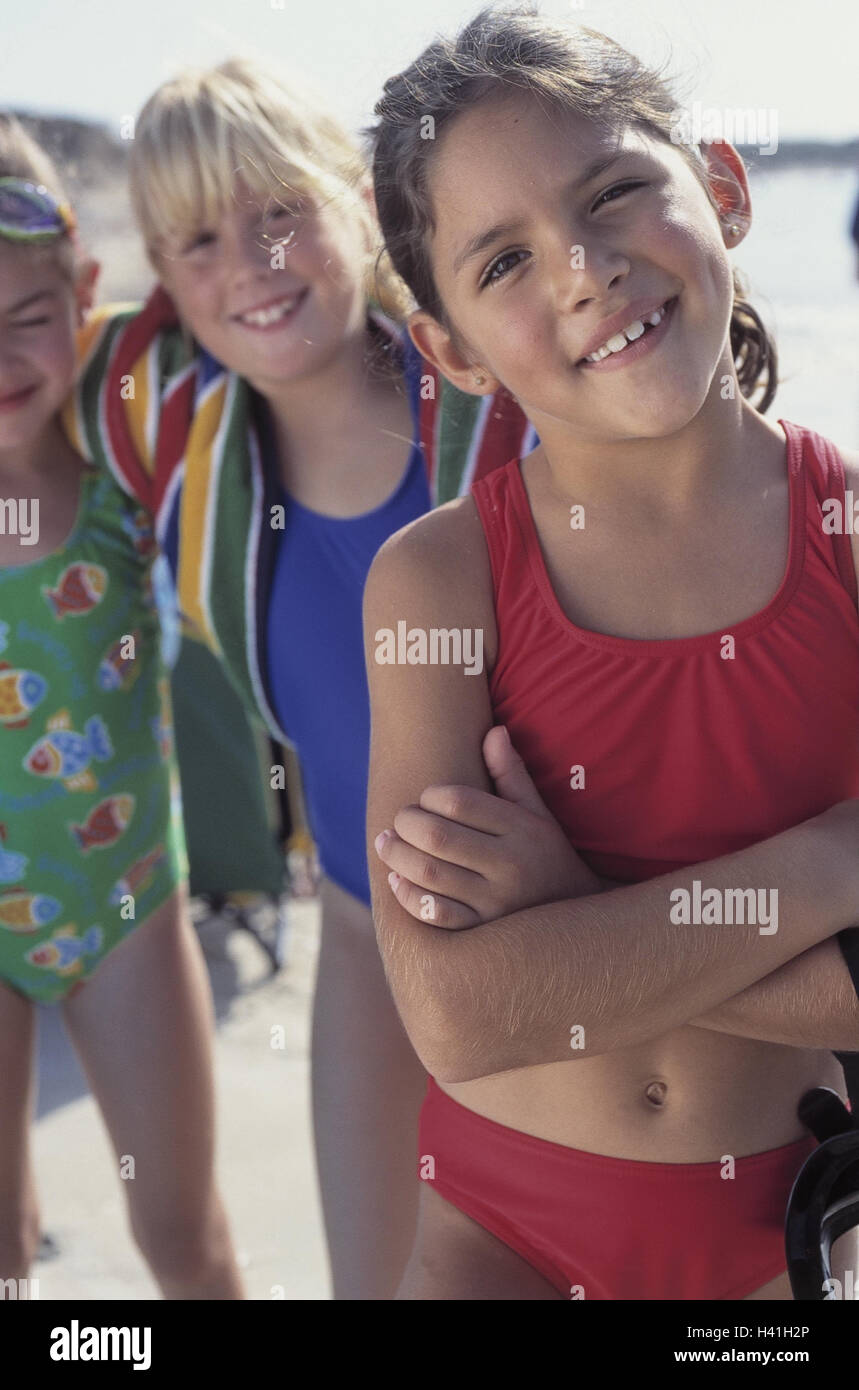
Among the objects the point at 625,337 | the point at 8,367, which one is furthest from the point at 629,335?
the point at 8,367

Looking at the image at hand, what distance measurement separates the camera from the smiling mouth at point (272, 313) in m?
1.69

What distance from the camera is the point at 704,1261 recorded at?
4.09 feet

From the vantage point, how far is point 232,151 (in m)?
Answer: 1.70

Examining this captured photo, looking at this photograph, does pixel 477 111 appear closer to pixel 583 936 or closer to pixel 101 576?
pixel 583 936

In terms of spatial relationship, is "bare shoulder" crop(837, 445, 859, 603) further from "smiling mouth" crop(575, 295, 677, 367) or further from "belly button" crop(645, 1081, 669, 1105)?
"belly button" crop(645, 1081, 669, 1105)

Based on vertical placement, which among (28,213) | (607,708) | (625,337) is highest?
(28,213)

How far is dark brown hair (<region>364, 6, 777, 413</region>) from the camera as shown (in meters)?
1.21

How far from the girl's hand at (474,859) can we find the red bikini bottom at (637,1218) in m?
0.26

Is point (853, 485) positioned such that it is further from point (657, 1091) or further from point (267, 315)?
point (267, 315)

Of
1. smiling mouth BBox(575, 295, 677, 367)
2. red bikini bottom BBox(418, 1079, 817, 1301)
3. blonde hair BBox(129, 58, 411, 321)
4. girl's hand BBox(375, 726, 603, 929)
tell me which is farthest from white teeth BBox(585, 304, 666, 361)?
red bikini bottom BBox(418, 1079, 817, 1301)

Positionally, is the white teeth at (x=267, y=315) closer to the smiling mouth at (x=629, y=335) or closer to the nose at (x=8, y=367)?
the nose at (x=8, y=367)

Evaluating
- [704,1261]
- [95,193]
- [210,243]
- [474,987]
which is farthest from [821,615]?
[95,193]

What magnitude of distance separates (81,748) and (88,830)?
12 cm

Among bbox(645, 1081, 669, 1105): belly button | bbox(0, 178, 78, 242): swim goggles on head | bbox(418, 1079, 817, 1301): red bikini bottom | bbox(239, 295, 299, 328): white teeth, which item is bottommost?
bbox(418, 1079, 817, 1301): red bikini bottom
